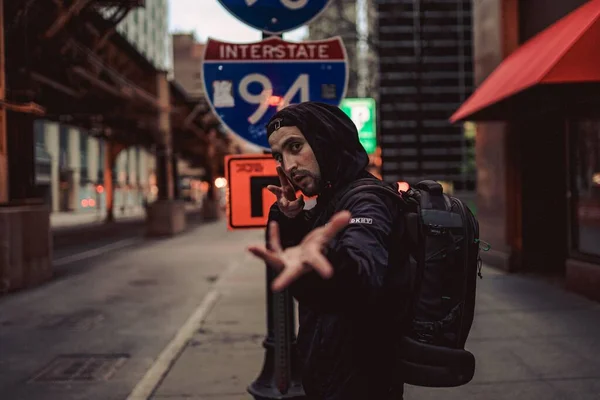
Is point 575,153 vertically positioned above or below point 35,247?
above

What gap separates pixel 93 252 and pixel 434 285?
16.7 metres

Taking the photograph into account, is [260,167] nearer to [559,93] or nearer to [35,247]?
[559,93]

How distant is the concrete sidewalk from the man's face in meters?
3.12

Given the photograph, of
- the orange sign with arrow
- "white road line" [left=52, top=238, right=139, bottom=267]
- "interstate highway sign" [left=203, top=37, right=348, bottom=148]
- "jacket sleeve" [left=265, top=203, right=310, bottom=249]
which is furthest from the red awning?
"white road line" [left=52, top=238, right=139, bottom=267]

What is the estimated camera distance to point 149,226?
2380 cm

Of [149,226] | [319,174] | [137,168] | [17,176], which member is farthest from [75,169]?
[319,174]

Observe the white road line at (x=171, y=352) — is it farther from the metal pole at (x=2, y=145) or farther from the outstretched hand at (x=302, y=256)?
the metal pole at (x=2, y=145)

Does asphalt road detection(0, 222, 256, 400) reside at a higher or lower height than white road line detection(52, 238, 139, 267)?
higher

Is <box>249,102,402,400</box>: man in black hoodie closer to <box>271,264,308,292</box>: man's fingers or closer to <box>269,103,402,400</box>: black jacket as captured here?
<box>269,103,402,400</box>: black jacket

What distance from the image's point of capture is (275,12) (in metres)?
3.98

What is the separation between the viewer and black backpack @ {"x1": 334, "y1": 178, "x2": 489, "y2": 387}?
6.12 feet

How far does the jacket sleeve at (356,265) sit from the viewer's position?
5.10 ft

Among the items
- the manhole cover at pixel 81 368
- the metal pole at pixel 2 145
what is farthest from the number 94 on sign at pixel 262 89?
the metal pole at pixel 2 145

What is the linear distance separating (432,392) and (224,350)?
7.90 ft
